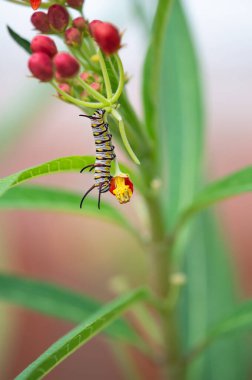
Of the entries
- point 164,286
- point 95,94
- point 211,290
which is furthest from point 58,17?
point 211,290

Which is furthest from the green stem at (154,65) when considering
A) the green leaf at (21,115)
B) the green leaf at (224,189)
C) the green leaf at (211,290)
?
the green leaf at (21,115)

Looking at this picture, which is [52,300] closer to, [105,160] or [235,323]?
[235,323]

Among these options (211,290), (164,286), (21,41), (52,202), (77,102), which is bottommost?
(211,290)

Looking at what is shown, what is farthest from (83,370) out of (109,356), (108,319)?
(108,319)

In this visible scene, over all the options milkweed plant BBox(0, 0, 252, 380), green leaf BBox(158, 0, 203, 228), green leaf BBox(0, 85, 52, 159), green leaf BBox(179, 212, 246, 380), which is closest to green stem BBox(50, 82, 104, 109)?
milkweed plant BBox(0, 0, 252, 380)

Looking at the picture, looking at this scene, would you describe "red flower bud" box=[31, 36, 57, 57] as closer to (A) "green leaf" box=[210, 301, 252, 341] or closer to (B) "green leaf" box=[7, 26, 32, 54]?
(B) "green leaf" box=[7, 26, 32, 54]

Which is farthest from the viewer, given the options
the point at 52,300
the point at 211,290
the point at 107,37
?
the point at 211,290
